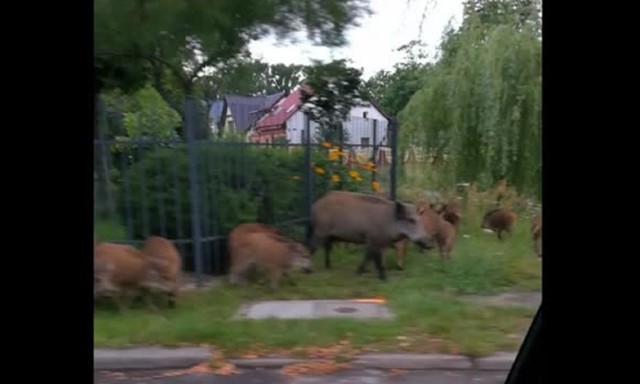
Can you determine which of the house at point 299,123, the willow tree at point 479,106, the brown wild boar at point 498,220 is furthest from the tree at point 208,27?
the brown wild boar at point 498,220

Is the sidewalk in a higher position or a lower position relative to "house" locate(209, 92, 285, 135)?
lower

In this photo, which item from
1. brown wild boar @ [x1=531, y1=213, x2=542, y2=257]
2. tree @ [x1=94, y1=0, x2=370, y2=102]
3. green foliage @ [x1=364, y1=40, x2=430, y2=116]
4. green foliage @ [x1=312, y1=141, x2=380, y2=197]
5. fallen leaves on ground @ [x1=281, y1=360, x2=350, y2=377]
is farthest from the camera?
green foliage @ [x1=312, y1=141, x2=380, y2=197]

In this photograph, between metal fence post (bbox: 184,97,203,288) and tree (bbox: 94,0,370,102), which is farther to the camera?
metal fence post (bbox: 184,97,203,288)

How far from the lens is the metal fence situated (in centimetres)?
183

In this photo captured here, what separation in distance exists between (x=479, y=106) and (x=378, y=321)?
60cm

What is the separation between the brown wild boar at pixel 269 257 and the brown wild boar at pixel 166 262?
0.15m

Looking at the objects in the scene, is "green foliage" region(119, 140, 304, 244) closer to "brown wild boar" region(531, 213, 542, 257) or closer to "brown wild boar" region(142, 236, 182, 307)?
"brown wild boar" region(142, 236, 182, 307)

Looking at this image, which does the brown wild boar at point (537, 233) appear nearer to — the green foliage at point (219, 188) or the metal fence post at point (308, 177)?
the metal fence post at point (308, 177)

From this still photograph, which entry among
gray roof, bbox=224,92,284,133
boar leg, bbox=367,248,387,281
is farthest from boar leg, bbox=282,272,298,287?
gray roof, bbox=224,92,284,133

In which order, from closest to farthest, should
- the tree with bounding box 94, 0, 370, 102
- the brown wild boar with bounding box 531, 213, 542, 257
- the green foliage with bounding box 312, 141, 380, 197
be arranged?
the brown wild boar with bounding box 531, 213, 542, 257 < the tree with bounding box 94, 0, 370, 102 < the green foliage with bounding box 312, 141, 380, 197

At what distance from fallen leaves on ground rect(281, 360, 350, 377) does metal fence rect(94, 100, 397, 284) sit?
15.2 inches

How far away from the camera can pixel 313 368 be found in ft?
5.93
